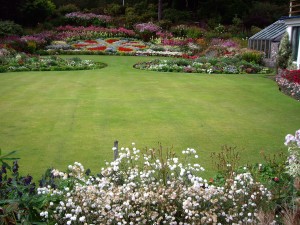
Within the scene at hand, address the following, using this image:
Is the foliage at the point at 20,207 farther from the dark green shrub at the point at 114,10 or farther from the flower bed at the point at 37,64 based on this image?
the dark green shrub at the point at 114,10

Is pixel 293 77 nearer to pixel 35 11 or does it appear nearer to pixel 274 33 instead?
pixel 274 33

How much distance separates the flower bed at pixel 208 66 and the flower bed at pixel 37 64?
2.57 metres

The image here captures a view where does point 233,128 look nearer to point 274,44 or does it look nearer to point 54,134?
point 54,134

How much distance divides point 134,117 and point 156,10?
32565 mm

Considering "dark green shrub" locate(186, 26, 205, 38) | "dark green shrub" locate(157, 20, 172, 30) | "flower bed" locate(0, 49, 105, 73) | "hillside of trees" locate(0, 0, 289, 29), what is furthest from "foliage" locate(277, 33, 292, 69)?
"hillside of trees" locate(0, 0, 289, 29)

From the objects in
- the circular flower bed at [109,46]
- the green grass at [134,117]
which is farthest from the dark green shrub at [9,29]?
the green grass at [134,117]

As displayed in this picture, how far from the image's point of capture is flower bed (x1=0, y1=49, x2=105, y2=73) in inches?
698

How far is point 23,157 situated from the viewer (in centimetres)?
643

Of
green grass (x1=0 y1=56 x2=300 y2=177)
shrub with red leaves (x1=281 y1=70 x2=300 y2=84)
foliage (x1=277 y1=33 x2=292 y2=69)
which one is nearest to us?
green grass (x1=0 y1=56 x2=300 y2=177)

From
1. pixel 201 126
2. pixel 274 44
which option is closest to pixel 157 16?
pixel 274 44

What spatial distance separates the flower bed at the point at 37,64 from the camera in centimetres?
1772

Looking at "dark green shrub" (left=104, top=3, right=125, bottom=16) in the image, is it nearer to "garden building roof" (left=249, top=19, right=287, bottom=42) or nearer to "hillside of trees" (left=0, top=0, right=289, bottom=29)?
"hillside of trees" (left=0, top=0, right=289, bottom=29)

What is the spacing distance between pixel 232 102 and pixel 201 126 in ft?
9.38

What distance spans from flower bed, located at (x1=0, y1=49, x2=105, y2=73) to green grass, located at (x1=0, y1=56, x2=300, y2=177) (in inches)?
111
